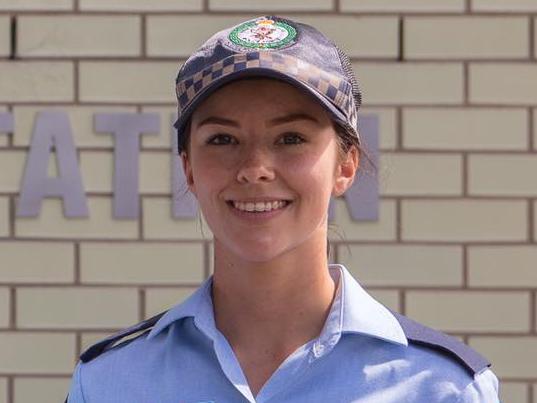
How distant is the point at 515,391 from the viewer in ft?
14.7

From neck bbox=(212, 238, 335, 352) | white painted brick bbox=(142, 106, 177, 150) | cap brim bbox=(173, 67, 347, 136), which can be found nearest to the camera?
cap brim bbox=(173, 67, 347, 136)

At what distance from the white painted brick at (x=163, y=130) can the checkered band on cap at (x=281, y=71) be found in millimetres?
2499

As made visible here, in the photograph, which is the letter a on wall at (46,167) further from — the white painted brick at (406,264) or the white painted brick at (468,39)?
the white painted brick at (468,39)

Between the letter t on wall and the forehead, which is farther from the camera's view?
the letter t on wall

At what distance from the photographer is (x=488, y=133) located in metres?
4.43

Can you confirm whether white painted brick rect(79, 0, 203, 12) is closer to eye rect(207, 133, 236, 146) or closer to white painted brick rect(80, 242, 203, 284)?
white painted brick rect(80, 242, 203, 284)

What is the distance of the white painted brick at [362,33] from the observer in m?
4.42

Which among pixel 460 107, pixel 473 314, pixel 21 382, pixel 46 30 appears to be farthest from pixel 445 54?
pixel 21 382

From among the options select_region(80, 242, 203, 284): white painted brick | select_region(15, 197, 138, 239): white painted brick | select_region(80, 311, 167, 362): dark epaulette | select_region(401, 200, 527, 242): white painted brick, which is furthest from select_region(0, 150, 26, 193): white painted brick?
select_region(80, 311, 167, 362): dark epaulette

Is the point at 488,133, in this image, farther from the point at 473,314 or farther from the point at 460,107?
the point at 473,314

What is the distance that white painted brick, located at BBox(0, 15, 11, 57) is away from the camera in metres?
4.44

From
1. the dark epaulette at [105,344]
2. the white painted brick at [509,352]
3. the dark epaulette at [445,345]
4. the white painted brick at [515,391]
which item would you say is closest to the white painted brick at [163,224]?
the white painted brick at [509,352]

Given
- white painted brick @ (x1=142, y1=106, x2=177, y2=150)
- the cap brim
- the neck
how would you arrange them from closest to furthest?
the cap brim → the neck → white painted brick @ (x1=142, y1=106, x2=177, y2=150)

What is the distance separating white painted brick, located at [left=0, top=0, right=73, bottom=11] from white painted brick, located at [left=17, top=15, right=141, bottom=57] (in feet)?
0.10
